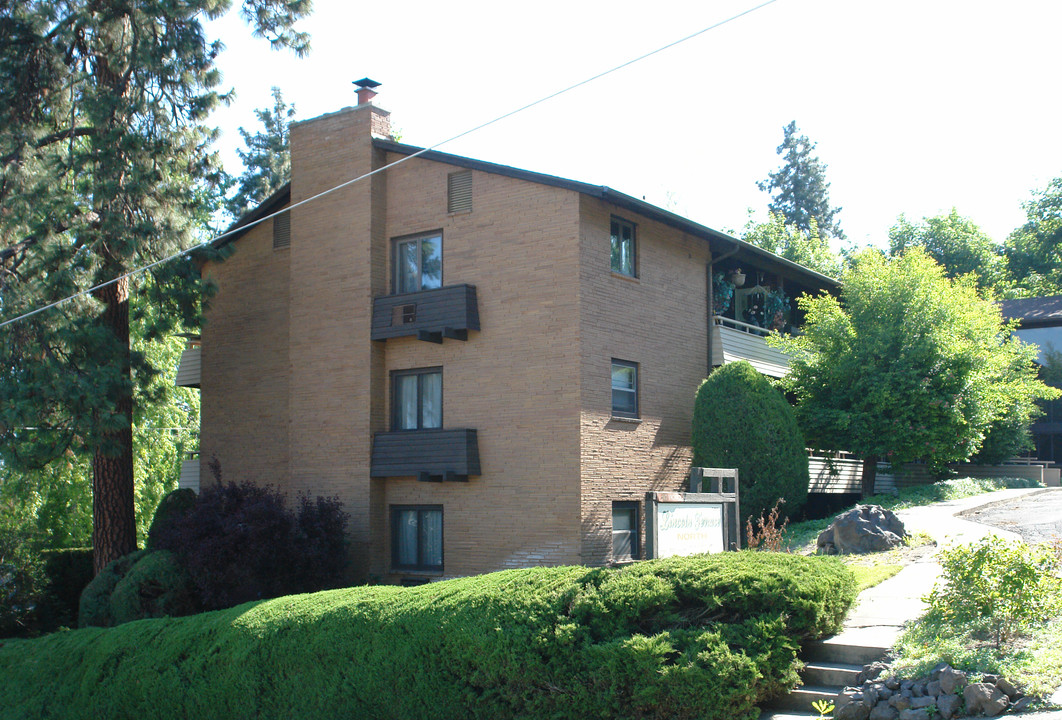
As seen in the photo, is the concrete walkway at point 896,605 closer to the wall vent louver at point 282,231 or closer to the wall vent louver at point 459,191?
the wall vent louver at point 459,191

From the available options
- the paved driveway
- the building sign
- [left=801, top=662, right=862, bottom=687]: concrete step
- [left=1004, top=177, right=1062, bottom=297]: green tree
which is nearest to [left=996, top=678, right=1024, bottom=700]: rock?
[left=801, top=662, right=862, bottom=687]: concrete step

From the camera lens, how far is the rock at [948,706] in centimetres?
787

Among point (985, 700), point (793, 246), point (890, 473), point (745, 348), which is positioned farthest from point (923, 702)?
point (793, 246)

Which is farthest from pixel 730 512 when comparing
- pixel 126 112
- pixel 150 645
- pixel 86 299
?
pixel 126 112

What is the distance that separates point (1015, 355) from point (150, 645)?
23.0m

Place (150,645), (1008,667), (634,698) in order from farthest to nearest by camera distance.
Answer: (150,645), (634,698), (1008,667)

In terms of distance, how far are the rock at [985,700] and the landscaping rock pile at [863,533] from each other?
7513 millimetres

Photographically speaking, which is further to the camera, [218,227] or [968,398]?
[218,227]

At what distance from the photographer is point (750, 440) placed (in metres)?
19.3

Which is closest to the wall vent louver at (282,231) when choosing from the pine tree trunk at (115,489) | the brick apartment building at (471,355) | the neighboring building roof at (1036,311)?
the brick apartment building at (471,355)

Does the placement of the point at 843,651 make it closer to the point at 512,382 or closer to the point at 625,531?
the point at 625,531

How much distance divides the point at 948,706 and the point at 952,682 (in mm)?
234

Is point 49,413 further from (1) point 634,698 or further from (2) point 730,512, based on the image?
(1) point 634,698

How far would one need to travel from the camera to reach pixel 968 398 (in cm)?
2272
